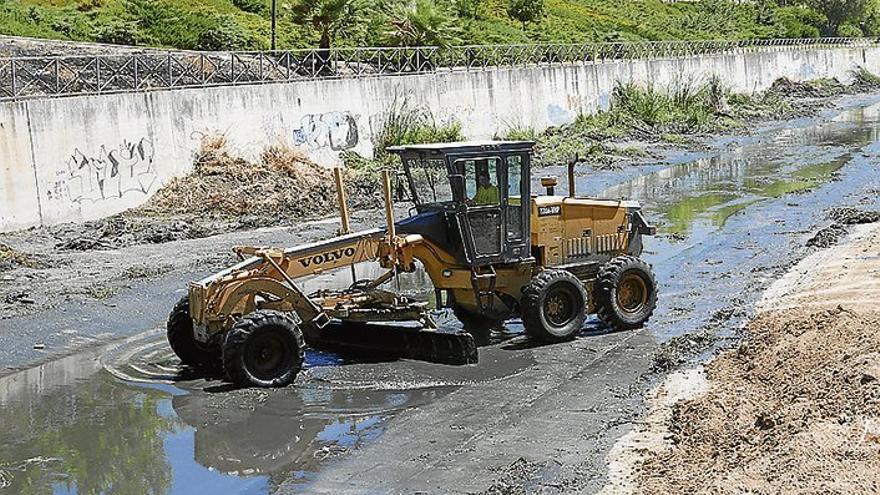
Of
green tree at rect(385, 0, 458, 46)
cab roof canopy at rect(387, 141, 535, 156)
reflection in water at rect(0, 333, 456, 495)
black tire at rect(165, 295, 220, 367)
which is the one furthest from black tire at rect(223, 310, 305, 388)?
green tree at rect(385, 0, 458, 46)

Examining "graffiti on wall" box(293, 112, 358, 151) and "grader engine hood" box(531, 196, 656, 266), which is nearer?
"grader engine hood" box(531, 196, 656, 266)

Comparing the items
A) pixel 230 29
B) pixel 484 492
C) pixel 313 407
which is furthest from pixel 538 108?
pixel 484 492

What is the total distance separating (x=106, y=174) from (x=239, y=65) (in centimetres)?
712

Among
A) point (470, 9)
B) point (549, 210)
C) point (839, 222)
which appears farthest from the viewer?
point (470, 9)

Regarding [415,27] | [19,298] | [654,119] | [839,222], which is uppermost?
[415,27]

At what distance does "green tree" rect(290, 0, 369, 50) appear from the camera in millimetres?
35844

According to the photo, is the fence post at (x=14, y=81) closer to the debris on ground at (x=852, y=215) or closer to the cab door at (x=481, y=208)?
the cab door at (x=481, y=208)

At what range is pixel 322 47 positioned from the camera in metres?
37.0

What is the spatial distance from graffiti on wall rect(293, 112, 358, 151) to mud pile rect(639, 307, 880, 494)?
19189 millimetres

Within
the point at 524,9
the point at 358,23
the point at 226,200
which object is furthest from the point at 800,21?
the point at 226,200

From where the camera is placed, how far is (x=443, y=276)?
15.5 m

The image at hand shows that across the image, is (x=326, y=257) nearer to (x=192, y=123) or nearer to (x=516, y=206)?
(x=516, y=206)

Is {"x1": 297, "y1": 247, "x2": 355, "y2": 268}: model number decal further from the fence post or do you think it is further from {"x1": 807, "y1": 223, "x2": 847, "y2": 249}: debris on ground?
the fence post

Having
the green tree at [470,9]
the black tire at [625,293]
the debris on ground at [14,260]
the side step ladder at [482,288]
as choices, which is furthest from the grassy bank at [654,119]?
the side step ladder at [482,288]
